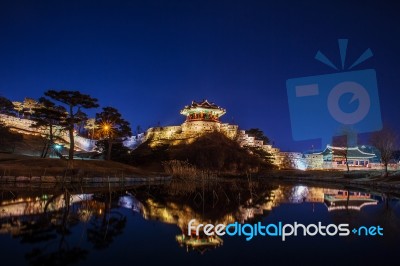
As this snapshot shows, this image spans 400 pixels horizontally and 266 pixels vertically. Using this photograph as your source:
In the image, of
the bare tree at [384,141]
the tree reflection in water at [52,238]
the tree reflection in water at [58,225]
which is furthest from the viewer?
the bare tree at [384,141]

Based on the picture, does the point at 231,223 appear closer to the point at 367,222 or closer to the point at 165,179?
the point at 367,222

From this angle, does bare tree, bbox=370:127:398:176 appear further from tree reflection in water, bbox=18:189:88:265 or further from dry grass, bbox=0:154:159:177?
tree reflection in water, bbox=18:189:88:265

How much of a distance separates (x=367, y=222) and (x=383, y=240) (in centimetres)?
283

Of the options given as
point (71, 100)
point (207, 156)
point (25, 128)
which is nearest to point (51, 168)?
point (71, 100)

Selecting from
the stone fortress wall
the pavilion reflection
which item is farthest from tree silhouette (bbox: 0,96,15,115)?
the pavilion reflection

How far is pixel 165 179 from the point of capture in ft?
103

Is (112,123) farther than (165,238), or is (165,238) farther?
(112,123)

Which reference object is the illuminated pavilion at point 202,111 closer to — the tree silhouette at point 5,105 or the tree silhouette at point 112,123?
the tree silhouette at point 112,123

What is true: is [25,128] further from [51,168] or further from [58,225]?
[58,225]
